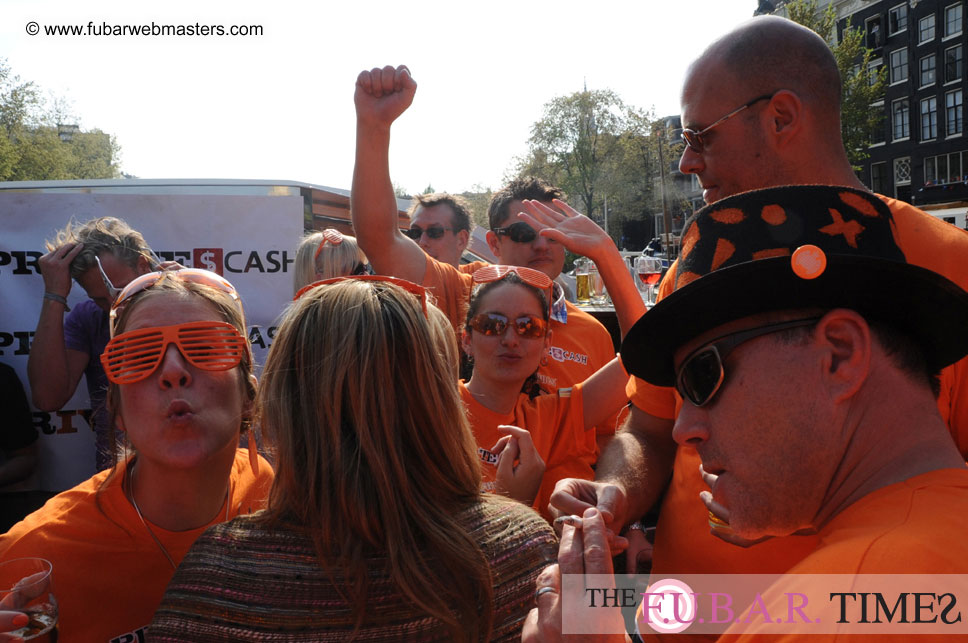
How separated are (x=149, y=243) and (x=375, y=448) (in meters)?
3.89

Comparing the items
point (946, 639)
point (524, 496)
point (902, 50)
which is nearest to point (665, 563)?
point (524, 496)

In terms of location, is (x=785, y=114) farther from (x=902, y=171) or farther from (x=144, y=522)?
(x=902, y=171)

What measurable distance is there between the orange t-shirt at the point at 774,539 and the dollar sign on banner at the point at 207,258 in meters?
3.62

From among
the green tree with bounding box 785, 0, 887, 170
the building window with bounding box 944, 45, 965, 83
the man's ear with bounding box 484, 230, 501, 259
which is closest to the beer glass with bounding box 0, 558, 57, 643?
the man's ear with bounding box 484, 230, 501, 259

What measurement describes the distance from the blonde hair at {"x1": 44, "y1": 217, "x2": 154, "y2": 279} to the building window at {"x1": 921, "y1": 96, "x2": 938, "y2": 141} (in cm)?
4779

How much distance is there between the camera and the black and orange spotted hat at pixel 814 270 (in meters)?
1.12

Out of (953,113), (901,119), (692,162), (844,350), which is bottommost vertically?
(844,350)

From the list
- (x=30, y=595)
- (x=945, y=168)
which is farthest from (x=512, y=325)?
(x=945, y=168)

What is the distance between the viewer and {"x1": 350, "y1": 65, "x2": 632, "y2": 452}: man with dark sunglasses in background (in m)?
3.05

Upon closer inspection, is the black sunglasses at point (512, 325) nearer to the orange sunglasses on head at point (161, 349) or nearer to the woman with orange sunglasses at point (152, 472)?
the woman with orange sunglasses at point (152, 472)

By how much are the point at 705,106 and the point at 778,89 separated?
23 centimetres

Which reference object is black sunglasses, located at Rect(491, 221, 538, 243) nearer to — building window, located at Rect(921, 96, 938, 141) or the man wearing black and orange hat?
the man wearing black and orange hat

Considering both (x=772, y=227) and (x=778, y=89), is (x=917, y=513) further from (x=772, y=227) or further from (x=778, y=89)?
(x=778, y=89)

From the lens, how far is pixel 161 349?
1977 millimetres
